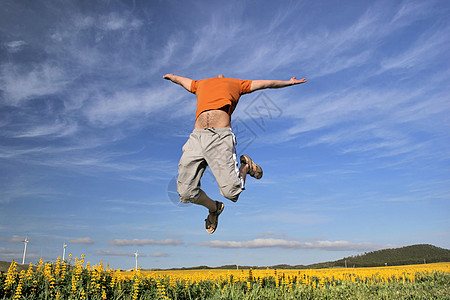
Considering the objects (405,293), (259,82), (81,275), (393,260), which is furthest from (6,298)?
(393,260)

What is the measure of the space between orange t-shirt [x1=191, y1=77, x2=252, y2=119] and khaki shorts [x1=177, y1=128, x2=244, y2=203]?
→ 48 centimetres

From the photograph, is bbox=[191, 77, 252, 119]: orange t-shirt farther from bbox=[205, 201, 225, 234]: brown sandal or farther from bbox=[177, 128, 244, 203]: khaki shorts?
bbox=[205, 201, 225, 234]: brown sandal

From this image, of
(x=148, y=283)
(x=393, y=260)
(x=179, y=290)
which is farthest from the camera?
(x=393, y=260)

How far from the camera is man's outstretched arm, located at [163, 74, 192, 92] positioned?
6.75 metres

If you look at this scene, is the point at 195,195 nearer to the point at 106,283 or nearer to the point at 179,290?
the point at 179,290

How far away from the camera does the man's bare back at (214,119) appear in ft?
19.3

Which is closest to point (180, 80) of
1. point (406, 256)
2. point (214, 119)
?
point (214, 119)

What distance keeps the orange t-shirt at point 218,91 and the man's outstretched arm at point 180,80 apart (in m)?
0.11

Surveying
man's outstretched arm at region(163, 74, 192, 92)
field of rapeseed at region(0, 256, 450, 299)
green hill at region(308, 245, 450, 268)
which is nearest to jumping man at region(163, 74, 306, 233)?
man's outstretched arm at region(163, 74, 192, 92)

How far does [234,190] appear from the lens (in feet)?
18.6

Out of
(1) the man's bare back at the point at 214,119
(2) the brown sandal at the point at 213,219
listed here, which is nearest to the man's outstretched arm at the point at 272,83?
(1) the man's bare back at the point at 214,119

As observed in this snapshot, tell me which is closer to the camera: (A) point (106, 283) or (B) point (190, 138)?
(B) point (190, 138)

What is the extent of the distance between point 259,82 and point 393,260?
23.6m

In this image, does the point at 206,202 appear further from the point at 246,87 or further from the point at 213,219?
the point at 246,87
